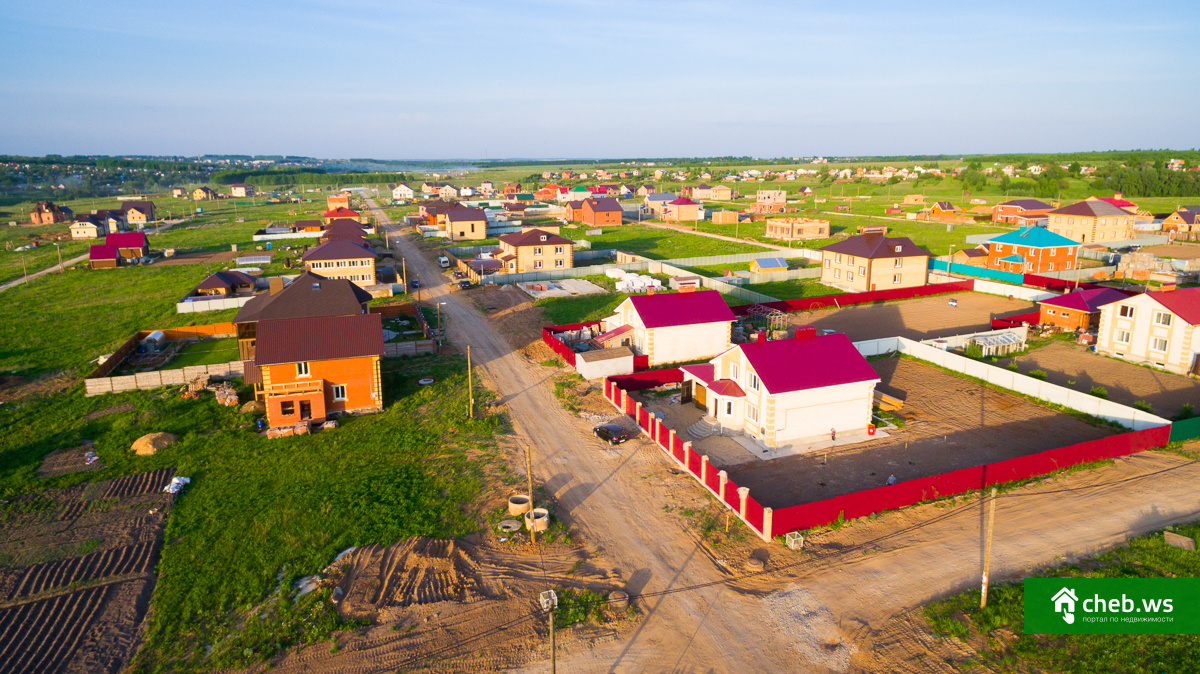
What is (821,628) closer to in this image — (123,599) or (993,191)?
(123,599)

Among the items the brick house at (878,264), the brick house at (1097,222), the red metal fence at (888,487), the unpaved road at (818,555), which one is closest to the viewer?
the unpaved road at (818,555)

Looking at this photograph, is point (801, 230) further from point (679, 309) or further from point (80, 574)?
point (80, 574)

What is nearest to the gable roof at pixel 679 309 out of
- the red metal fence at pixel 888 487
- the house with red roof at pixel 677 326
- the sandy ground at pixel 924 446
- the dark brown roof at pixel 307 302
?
the house with red roof at pixel 677 326

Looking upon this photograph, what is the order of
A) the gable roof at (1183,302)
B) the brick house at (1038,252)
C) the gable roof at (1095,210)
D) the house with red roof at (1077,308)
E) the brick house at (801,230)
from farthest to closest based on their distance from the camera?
the brick house at (801,230), the gable roof at (1095,210), the brick house at (1038,252), the house with red roof at (1077,308), the gable roof at (1183,302)

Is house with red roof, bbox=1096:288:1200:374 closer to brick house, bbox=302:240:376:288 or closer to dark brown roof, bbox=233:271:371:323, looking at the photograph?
dark brown roof, bbox=233:271:371:323

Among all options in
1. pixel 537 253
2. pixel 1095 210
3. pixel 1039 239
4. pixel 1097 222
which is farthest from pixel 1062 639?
pixel 1095 210

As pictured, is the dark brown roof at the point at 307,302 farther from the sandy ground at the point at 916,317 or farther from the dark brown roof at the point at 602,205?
the dark brown roof at the point at 602,205

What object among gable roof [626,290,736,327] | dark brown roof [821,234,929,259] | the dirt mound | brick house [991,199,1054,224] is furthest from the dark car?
brick house [991,199,1054,224]
